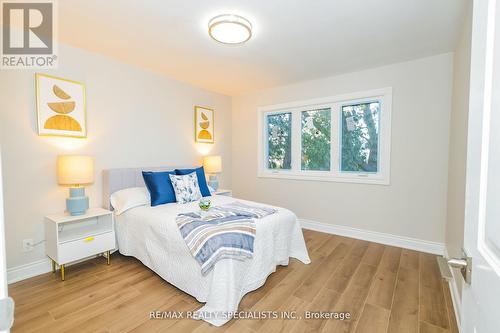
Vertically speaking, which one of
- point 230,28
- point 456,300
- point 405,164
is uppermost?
point 230,28

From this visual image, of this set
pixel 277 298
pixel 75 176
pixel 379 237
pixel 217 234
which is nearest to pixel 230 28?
pixel 217 234

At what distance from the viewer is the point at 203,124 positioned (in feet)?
13.7

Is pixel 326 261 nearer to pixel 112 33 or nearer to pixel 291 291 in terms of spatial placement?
pixel 291 291

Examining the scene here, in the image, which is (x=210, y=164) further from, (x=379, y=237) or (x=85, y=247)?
(x=379, y=237)

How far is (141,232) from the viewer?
2.43m

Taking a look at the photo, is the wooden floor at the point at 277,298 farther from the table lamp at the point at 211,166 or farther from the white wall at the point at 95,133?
the table lamp at the point at 211,166

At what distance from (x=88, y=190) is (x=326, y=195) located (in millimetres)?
3287

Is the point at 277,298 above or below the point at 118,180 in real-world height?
below

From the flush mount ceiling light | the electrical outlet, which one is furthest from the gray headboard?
the flush mount ceiling light

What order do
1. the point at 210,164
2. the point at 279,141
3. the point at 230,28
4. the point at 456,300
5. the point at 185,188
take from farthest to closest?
1. the point at 279,141
2. the point at 210,164
3. the point at 185,188
4. the point at 230,28
5. the point at 456,300

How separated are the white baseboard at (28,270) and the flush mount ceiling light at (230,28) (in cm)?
290

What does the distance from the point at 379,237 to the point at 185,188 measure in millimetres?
2738

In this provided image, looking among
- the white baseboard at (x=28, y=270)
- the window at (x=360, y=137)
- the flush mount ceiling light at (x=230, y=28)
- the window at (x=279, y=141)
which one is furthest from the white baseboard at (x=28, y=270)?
the window at (x=360, y=137)

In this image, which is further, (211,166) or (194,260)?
(211,166)
